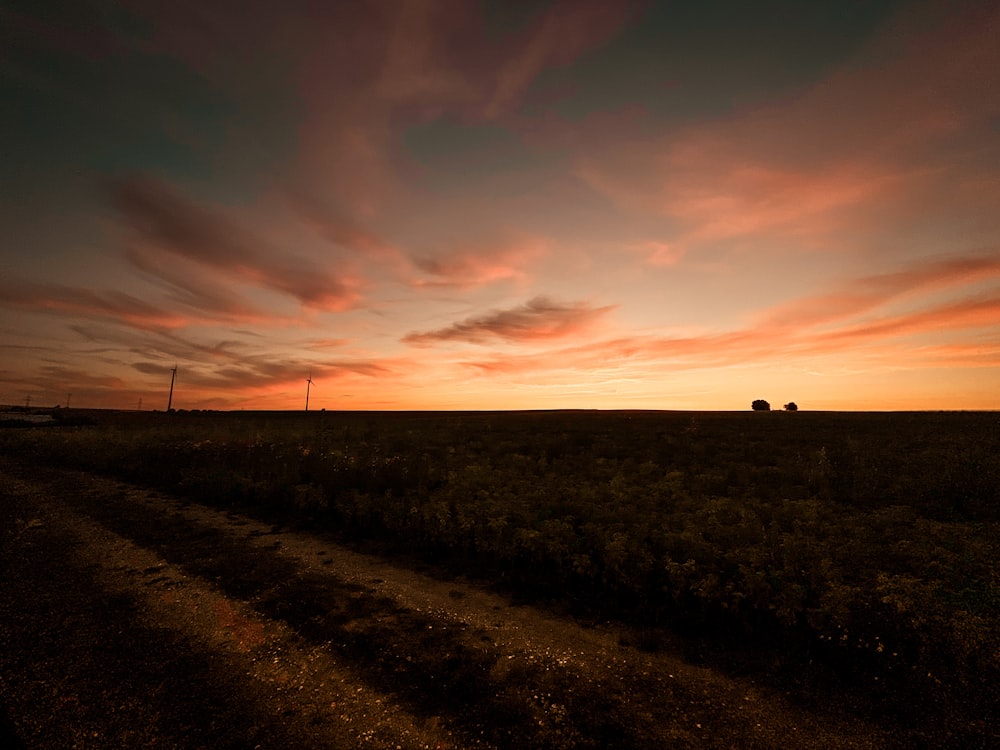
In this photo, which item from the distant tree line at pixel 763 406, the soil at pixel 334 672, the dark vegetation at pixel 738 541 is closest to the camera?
the soil at pixel 334 672

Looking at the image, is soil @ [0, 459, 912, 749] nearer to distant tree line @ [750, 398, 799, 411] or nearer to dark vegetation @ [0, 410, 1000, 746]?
dark vegetation @ [0, 410, 1000, 746]

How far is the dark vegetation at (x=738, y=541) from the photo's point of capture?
6.52 metres

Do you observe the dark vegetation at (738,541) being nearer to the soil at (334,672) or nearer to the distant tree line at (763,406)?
the soil at (334,672)

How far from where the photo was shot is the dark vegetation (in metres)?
6.52

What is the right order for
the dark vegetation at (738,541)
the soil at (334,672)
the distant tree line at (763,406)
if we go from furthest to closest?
the distant tree line at (763,406) → the dark vegetation at (738,541) → the soil at (334,672)

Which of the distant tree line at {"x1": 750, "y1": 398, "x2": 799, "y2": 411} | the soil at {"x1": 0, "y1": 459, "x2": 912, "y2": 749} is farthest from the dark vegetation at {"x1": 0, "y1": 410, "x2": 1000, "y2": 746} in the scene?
the distant tree line at {"x1": 750, "y1": 398, "x2": 799, "y2": 411}

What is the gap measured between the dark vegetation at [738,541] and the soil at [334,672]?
1.01 metres

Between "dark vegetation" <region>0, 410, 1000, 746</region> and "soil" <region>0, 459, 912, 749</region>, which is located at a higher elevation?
"dark vegetation" <region>0, 410, 1000, 746</region>

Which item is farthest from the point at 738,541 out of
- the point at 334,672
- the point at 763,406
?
the point at 763,406

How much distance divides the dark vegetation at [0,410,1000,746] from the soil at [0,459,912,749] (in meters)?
1.01

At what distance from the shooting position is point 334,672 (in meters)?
6.73

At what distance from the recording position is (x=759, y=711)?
5973 mm

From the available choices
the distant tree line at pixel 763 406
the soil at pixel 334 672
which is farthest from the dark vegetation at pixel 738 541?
the distant tree line at pixel 763 406

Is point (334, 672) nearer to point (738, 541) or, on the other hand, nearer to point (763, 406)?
point (738, 541)
